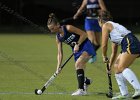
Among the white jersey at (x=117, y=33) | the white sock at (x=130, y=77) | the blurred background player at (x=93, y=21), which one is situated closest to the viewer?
the white sock at (x=130, y=77)

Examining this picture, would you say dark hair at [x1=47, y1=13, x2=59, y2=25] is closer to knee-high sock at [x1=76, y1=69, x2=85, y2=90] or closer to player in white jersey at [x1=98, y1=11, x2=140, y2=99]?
player in white jersey at [x1=98, y1=11, x2=140, y2=99]

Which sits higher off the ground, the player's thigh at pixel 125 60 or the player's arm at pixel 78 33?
the player's arm at pixel 78 33

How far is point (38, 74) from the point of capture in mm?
13477

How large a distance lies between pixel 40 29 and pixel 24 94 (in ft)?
65.4

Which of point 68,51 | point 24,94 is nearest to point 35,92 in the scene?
point 24,94

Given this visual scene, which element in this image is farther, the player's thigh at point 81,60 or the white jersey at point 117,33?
the player's thigh at point 81,60

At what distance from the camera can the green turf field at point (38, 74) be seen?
34.6 feet

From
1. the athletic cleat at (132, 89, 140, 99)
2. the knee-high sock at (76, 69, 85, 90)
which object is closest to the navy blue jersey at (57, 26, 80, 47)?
the knee-high sock at (76, 69, 85, 90)

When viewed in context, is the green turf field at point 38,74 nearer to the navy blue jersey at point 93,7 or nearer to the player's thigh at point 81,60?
the player's thigh at point 81,60

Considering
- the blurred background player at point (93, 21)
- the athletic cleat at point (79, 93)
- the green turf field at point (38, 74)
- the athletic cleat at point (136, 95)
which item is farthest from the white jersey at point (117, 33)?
the blurred background player at point (93, 21)

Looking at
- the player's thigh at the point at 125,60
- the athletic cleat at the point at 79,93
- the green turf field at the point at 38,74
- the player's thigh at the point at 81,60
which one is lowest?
the green turf field at the point at 38,74

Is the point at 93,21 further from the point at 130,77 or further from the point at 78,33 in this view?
the point at 130,77

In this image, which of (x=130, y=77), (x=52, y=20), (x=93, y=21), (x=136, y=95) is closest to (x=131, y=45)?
(x=130, y=77)

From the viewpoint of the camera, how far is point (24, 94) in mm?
10547
